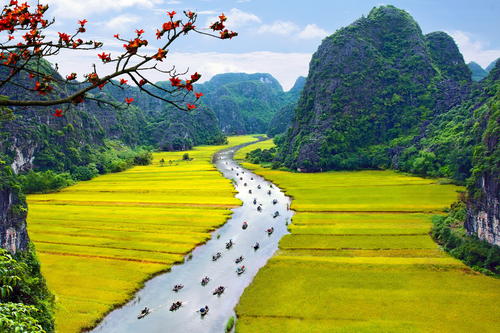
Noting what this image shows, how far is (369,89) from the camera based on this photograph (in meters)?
164

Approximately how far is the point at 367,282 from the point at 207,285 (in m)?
17.5

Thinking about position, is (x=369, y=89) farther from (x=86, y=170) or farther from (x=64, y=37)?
(x=64, y=37)

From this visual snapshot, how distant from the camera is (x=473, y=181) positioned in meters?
55.7

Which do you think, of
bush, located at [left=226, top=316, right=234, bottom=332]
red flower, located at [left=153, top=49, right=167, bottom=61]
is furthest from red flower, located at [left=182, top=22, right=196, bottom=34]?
bush, located at [left=226, top=316, right=234, bottom=332]

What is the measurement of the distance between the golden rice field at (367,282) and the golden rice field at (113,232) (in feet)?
46.6

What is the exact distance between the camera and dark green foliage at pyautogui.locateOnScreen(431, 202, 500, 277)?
45.7 metres

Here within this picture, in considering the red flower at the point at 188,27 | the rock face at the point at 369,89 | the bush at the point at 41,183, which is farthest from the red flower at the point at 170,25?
the rock face at the point at 369,89

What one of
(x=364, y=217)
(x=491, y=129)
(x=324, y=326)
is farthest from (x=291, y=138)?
(x=324, y=326)

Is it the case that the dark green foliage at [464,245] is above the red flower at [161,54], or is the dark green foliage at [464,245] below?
below

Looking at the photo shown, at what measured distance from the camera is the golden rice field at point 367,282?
34.6 metres

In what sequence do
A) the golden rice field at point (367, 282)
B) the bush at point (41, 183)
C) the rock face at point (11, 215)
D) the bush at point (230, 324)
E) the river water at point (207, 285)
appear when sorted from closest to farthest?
the bush at point (230, 324) → the golden rice field at point (367, 282) → the river water at point (207, 285) → the rock face at point (11, 215) → the bush at point (41, 183)

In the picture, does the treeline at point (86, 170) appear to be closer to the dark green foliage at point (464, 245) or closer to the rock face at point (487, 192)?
the dark green foliage at point (464, 245)

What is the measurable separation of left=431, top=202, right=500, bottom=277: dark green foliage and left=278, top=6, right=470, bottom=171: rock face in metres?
74.3

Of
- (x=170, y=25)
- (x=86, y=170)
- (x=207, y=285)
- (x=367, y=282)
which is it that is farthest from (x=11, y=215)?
(x=86, y=170)
